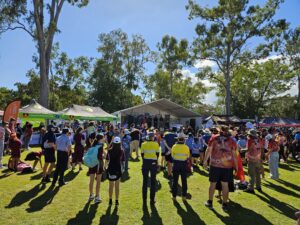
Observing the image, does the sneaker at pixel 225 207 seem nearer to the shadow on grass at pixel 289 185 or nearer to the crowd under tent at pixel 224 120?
the shadow on grass at pixel 289 185

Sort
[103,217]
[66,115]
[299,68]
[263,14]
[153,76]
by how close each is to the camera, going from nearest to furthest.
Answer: [103,217] < [66,115] < [263,14] < [299,68] < [153,76]

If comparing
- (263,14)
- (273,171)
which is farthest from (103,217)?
(263,14)

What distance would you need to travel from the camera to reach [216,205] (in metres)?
6.77

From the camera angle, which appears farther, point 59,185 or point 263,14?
point 263,14

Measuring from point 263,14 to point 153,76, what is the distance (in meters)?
26.9

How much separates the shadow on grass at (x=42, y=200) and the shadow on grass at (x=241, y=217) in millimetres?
3742

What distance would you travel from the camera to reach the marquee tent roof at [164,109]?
28453mm

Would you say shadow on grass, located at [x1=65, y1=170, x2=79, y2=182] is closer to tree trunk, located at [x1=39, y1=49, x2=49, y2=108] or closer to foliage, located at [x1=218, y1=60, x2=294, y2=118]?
tree trunk, located at [x1=39, y1=49, x2=49, y2=108]

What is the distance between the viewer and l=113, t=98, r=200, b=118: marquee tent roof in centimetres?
2845

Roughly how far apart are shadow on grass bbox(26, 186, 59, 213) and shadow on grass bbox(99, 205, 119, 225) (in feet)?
4.73

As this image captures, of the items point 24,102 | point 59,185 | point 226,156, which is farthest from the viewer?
point 24,102

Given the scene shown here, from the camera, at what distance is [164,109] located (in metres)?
31.0

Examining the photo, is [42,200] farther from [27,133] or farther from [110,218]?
[27,133]

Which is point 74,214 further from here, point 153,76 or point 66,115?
point 153,76
